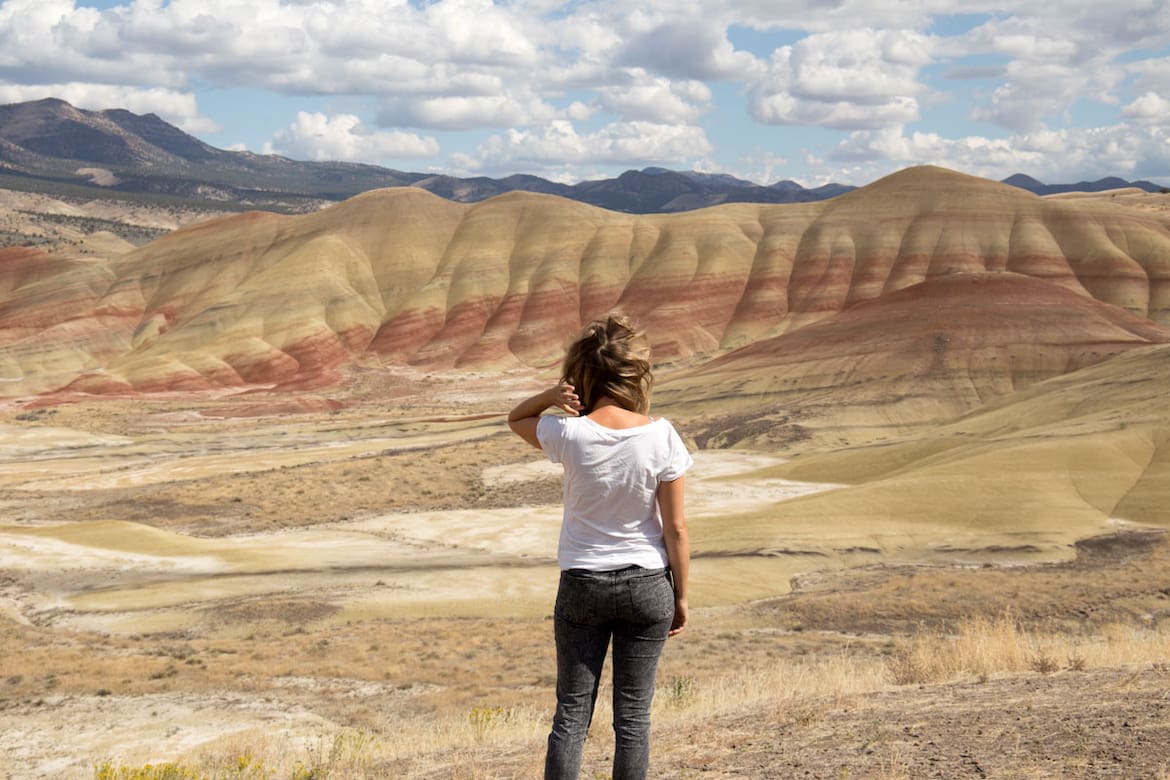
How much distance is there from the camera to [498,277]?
109562 mm

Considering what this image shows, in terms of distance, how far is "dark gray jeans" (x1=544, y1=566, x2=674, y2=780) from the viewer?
491 cm

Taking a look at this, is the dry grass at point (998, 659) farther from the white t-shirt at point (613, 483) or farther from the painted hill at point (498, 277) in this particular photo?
the painted hill at point (498, 277)

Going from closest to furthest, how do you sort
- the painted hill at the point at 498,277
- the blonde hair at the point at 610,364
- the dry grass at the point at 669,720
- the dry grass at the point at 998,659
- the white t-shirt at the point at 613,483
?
the white t-shirt at the point at 613,483 → the blonde hair at the point at 610,364 → the dry grass at the point at 669,720 → the dry grass at the point at 998,659 → the painted hill at the point at 498,277

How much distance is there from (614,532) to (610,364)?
2.62 ft

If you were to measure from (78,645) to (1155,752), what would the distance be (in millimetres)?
19706

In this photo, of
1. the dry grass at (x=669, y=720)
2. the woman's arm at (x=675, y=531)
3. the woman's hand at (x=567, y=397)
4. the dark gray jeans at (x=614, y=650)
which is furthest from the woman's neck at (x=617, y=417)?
the dry grass at (x=669, y=720)

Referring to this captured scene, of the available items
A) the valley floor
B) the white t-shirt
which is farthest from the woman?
the valley floor

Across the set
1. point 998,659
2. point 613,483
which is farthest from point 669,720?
point 613,483

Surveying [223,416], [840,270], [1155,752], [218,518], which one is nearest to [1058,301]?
[840,270]

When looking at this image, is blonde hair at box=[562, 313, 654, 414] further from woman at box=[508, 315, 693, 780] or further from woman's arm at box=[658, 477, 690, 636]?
woman's arm at box=[658, 477, 690, 636]

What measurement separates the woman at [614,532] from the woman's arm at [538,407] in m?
0.01

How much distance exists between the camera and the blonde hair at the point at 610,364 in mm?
4984

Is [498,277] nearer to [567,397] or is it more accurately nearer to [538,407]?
[538,407]

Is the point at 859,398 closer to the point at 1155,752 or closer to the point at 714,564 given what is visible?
the point at 714,564
